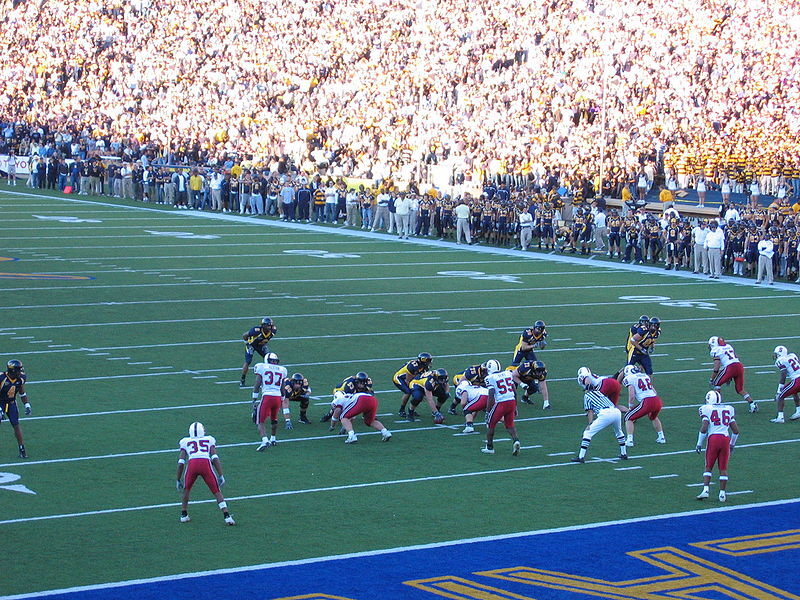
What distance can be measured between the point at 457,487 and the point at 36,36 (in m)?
46.5

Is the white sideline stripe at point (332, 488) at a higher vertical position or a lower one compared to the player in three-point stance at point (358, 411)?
lower

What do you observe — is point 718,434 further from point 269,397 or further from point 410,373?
point 269,397

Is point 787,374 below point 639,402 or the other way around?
the other way around

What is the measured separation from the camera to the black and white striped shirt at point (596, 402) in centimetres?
1369

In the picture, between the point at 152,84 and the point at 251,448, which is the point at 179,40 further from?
the point at 251,448

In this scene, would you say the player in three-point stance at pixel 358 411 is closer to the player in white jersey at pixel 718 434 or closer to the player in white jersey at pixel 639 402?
the player in white jersey at pixel 639 402

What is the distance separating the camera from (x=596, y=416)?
45.5ft

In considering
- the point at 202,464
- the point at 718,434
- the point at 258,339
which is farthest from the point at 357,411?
the point at 718,434

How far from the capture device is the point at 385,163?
41.3 metres

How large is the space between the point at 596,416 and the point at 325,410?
3284 mm

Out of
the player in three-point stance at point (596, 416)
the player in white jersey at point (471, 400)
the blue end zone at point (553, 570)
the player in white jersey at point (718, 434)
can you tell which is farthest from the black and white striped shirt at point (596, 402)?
the blue end zone at point (553, 570)

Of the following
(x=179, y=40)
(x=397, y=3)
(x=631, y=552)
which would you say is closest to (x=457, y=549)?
(x=631, y=552)

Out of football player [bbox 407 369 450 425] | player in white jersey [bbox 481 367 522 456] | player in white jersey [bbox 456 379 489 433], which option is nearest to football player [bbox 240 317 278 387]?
football player [bbox 407 369 450 425]

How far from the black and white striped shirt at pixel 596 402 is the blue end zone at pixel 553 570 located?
2280 millimetres
